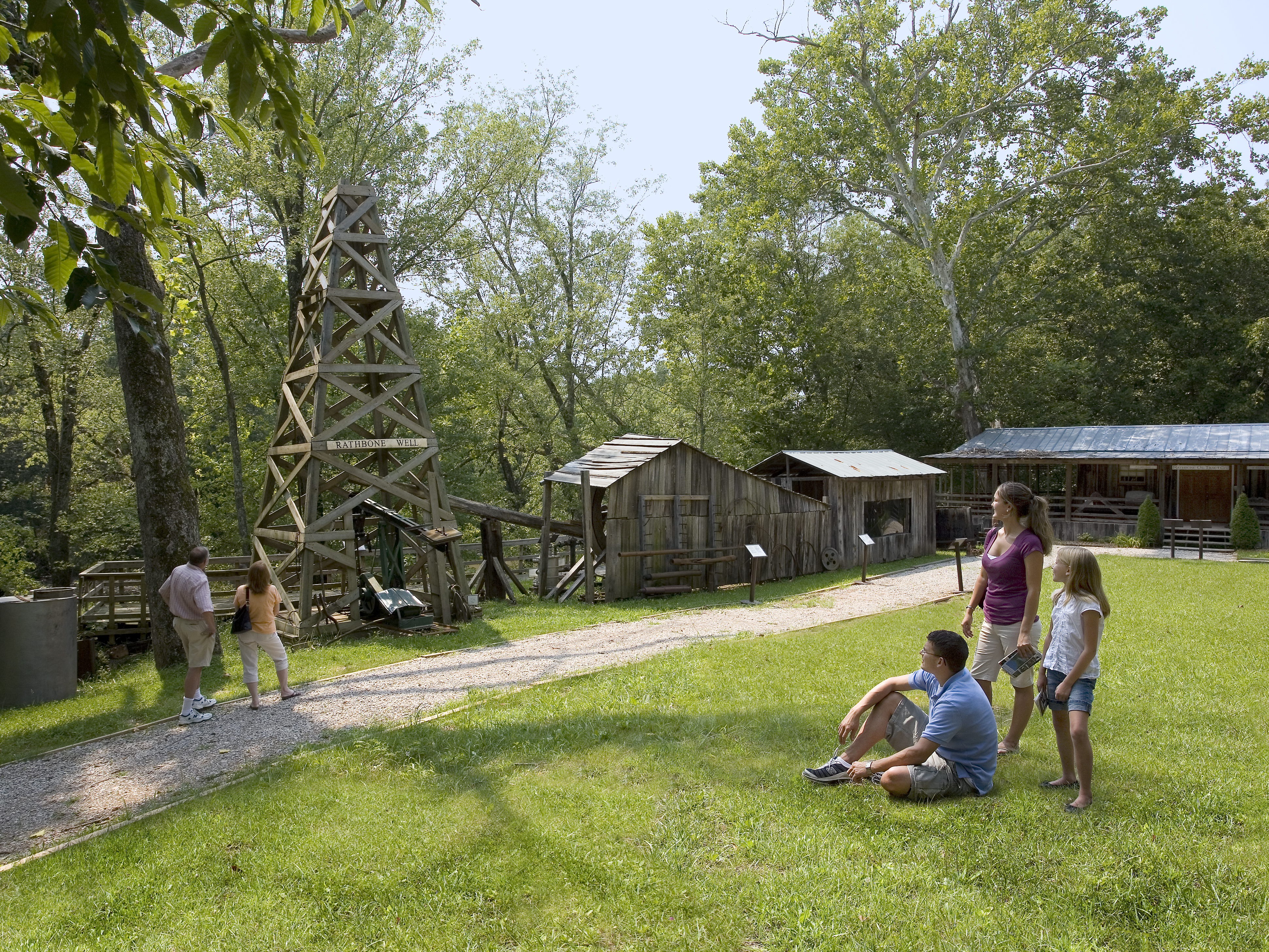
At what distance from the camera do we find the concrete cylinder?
10.9 metres

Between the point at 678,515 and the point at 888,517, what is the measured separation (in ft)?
31.2

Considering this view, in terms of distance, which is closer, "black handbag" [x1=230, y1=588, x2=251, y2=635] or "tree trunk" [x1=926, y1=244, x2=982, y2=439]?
"black handbag" [x1=230, y1=588, x2=251, y2=635]

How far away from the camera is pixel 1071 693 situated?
5484mm

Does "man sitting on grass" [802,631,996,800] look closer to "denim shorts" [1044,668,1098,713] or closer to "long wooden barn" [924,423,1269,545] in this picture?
"denim shorts" [1044,668,1098,713]

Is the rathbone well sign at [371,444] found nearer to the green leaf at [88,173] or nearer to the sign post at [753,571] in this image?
the sign post at [753,571]

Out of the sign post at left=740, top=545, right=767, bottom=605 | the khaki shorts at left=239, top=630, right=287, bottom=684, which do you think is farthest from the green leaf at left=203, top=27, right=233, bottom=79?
the sign post at left=740, top=545, right=767, bottom=605

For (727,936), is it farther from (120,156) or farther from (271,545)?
(271,545)

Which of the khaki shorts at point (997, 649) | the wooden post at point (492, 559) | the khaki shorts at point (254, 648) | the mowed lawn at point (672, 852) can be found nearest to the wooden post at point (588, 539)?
the wooden post at point (492, 559)

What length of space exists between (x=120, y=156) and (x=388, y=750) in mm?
5096

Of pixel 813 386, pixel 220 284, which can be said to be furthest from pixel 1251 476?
pixel 220 284

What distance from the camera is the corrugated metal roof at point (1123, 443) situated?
89.9ft

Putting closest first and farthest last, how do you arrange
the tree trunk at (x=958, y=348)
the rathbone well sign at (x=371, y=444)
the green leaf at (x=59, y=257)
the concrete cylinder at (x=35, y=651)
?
the green leaf at (x=59, y=257) < the concrete cylinder at (x=35, y=651) < the rathbone well sign at (x=371, y=444) < the tree trunk at (x=958, y=348)

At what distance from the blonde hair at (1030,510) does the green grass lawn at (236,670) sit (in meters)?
8.30

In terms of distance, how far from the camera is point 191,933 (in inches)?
170
